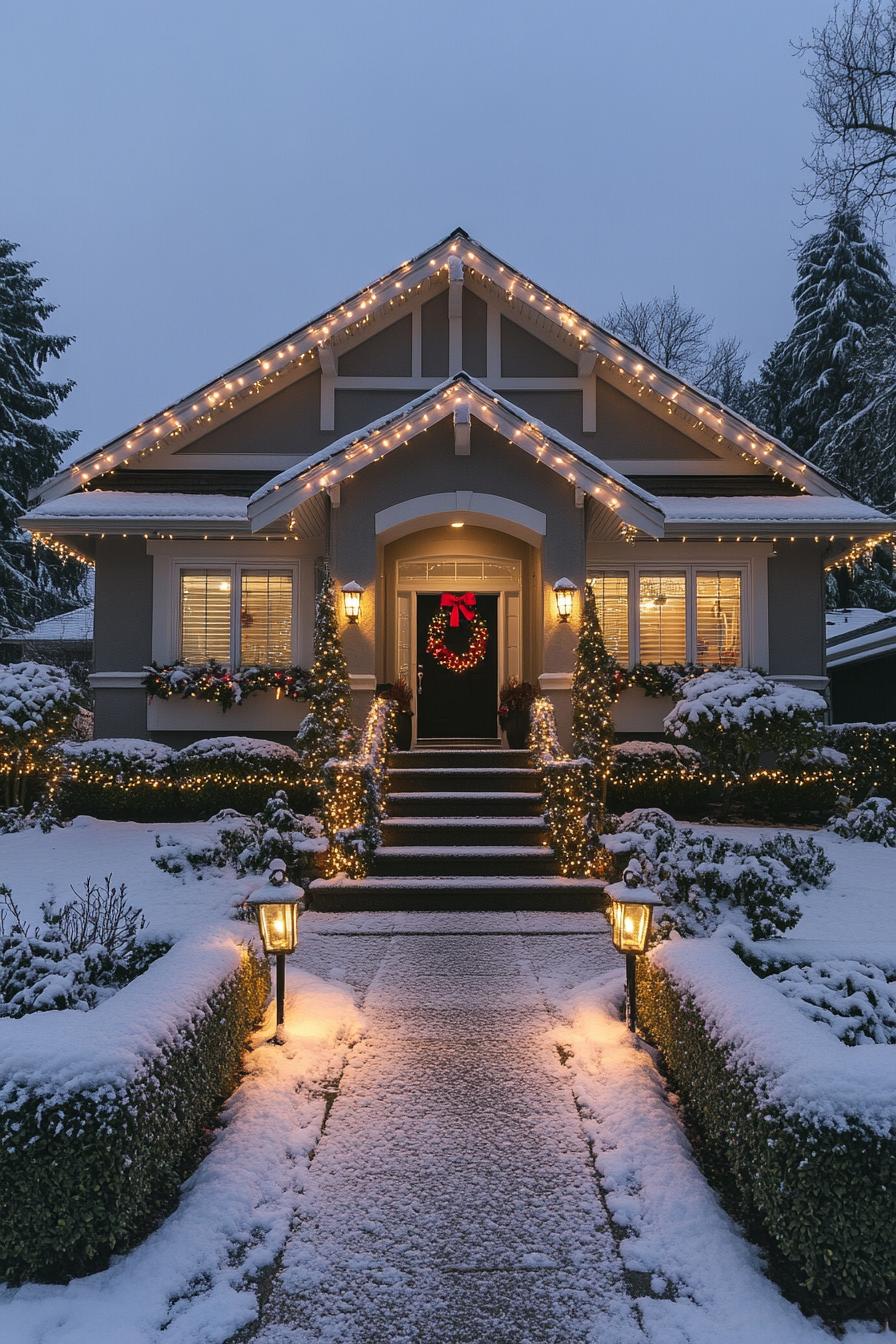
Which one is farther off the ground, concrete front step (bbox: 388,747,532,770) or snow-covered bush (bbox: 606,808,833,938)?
concrete front step (bbox: 388,747,532,770)

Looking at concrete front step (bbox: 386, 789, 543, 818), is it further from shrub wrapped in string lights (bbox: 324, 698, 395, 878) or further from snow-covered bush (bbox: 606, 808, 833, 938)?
snow-covered bush (bbox: 606, 808, 833, 938)

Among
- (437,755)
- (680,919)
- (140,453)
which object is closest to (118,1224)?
(680,919)

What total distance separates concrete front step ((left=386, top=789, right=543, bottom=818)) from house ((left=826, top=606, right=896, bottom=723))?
9.81 m

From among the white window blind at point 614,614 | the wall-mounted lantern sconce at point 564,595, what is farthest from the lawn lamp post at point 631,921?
the white window blind at point 614,614

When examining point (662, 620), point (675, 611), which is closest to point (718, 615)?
point (675, 611)

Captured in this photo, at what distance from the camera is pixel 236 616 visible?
42.1 ft

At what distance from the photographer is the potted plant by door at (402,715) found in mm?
11766

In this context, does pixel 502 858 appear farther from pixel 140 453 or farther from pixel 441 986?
pixel 140 453

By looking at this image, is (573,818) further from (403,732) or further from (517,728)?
(403,732)

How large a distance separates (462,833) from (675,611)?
553cm

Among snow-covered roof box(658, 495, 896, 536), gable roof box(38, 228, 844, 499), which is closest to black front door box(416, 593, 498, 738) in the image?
snow-covered roof box(658, 495, 896, 536)

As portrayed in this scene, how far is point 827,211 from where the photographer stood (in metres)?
18.5

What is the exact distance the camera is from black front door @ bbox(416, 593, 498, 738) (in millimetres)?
13250

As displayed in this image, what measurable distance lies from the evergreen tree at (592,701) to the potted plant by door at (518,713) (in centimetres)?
171
